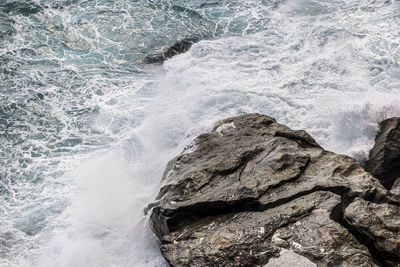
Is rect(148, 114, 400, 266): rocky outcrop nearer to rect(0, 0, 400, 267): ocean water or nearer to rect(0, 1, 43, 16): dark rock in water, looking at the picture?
rect(0, 0, 400, 267): ocean water

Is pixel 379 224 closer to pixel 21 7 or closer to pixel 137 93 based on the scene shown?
pixel 137 93

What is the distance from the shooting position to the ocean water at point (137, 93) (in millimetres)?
8742

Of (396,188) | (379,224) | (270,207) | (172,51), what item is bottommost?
(172,51)

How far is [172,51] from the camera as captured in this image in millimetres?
14219

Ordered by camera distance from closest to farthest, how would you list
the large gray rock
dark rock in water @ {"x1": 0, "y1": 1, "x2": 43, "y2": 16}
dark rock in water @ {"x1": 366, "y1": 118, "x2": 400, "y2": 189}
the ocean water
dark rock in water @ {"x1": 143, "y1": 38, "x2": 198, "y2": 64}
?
the large gray rock
dark rock in water @ {"x1": 366, "y1": 118, "x2": 400, "y2": 189}
the ocean water
dark rock in water @ {"x1": 143, "y1": 38, "x2": 198, "y2": 64}
dark rock in water @ {"x1": 0, "y1": 1, "x2": 43, "y2": 16}

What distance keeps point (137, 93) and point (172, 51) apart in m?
2.52

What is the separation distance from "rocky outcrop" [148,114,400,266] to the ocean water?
117cm

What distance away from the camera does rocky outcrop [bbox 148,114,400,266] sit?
566cm

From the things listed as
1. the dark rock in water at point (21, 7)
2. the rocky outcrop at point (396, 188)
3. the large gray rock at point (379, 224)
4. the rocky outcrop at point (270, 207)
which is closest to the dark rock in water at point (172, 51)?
the dark rock in water at point (21, 7)

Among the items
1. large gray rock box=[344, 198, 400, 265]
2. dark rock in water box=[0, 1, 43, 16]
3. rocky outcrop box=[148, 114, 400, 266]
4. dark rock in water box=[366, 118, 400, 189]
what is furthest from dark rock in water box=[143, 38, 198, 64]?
large gray rock box=[344, 198, 400, 265]

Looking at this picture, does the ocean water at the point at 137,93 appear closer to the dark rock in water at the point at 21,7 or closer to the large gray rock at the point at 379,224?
the dark rock in water at the point at 21,7

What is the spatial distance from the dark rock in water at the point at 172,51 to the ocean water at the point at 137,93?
0.88 ft

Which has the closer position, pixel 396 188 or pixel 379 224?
pixel 379 224

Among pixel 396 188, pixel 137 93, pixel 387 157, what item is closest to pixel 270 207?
pixel 396 188
